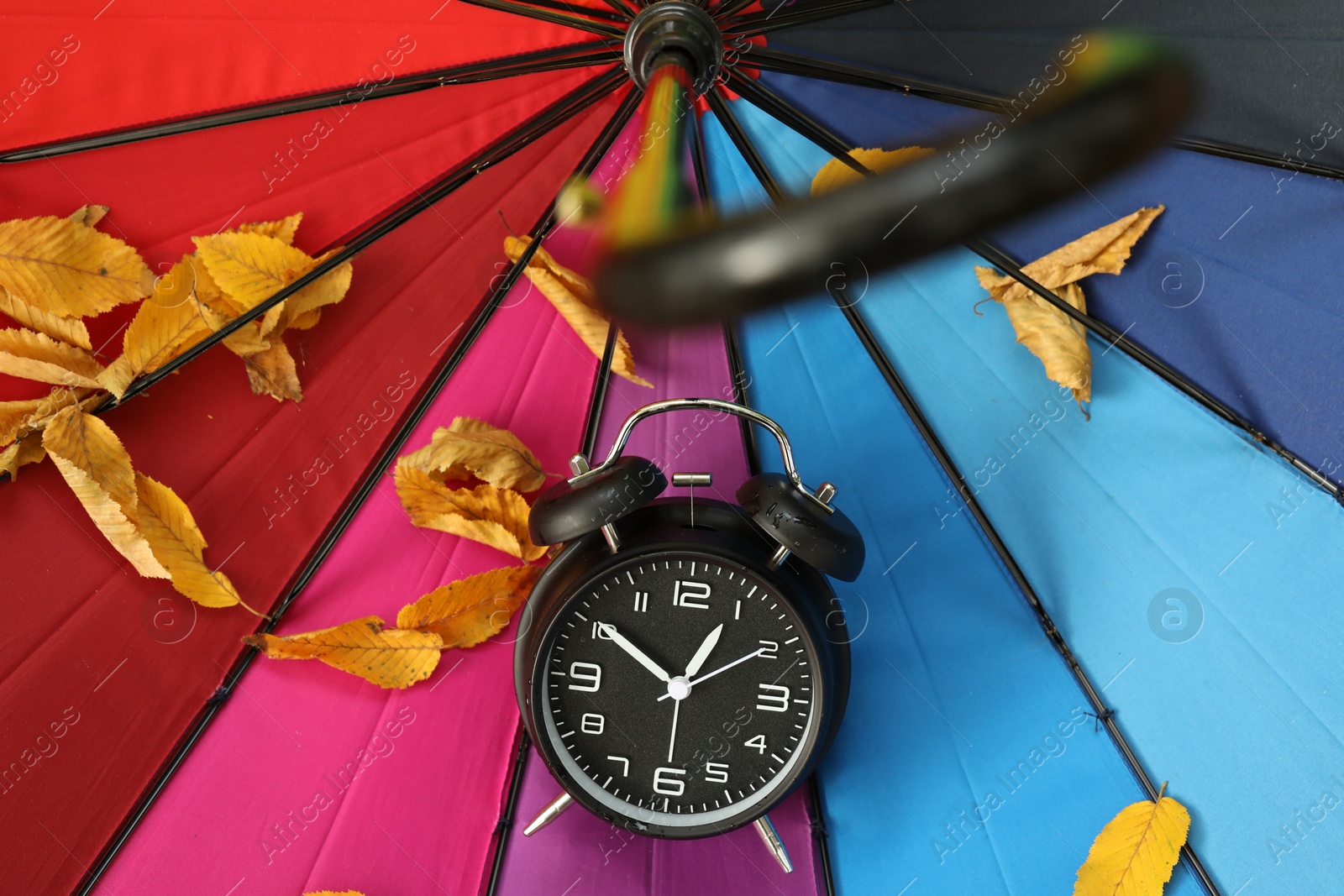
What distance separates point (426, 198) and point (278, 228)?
8.1 inches

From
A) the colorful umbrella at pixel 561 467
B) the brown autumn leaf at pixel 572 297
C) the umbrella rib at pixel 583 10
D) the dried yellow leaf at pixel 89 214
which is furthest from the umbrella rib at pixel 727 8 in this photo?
the dried yellow leaf at pixel 89 214

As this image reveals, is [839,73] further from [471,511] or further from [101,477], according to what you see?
[101,477]

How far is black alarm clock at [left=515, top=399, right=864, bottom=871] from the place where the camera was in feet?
3.46

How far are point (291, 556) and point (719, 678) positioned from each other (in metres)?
0.59

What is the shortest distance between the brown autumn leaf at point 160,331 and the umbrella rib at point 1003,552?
A: 834 millimetres

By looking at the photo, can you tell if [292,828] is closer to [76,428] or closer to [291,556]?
[291,556]

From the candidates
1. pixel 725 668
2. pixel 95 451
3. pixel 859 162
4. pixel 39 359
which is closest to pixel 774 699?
pixel 725 668

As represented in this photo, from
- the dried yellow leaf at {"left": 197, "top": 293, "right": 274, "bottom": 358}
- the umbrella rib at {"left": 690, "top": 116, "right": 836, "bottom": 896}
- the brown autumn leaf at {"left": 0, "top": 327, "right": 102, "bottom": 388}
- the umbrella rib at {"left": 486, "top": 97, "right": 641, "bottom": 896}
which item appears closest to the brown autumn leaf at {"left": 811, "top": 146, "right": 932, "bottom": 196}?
the umbrella rib at {"left": 690, "top": 116, "right": 836, "bottom": 896}

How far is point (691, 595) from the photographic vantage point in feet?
3.56

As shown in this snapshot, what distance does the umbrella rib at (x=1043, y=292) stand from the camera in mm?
1058

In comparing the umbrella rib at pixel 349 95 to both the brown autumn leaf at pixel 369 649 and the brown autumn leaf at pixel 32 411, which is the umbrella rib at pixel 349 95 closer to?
the brown autumn leaf at pixel 32 411

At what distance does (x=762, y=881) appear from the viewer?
1117 millimetres

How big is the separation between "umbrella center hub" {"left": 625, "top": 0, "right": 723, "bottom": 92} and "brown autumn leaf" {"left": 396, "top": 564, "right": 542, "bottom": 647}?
68 centimetres

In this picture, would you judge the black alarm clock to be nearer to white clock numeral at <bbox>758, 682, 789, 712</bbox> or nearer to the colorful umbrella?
white clock numeral at <bbox>758, 682, 789, 712</bbox>
